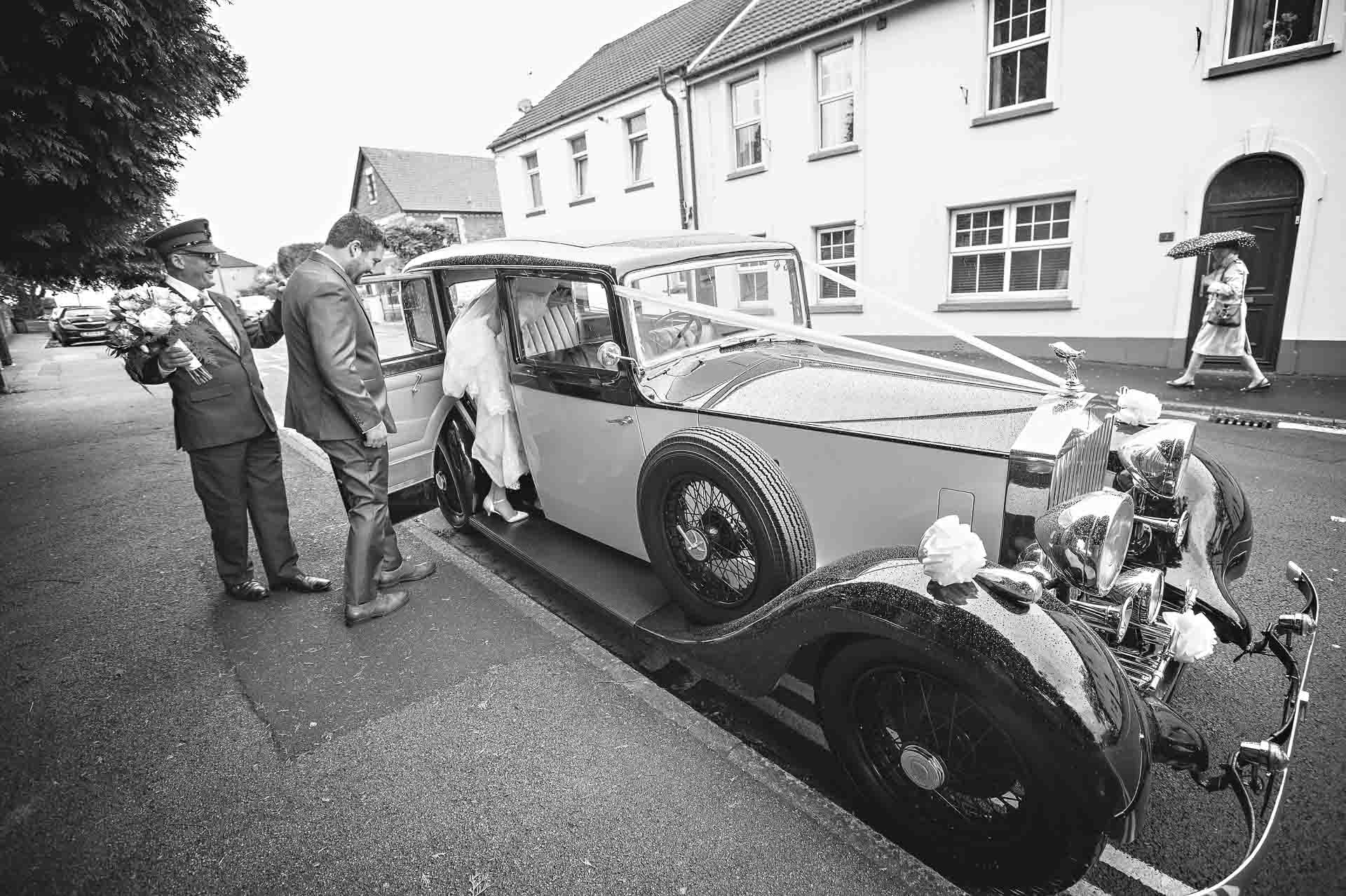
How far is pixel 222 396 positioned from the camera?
11.8ft

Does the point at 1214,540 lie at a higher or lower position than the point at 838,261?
Answer: lower

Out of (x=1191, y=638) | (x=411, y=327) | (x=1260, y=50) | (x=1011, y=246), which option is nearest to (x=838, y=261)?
(x=1011, y=246)

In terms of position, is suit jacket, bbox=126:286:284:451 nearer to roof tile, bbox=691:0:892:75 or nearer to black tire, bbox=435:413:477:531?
black tire, bbox=435:413:477:531

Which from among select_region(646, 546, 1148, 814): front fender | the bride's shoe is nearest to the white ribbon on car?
select_region(646, 546, 1148, 814): front fender

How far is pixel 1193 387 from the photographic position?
7.98 metres

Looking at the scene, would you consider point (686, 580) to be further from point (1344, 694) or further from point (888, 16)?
point (888, 16)

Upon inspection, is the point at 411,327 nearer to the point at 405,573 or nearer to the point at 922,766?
the point at 405,573

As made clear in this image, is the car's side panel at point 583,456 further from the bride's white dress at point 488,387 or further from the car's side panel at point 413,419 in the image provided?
the car's side panel at point 413,419

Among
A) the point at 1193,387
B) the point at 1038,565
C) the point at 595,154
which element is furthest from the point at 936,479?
the point at 595,154

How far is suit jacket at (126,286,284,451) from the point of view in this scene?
11.6ft

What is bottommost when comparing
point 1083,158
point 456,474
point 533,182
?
point 456,474

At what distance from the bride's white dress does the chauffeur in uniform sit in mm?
1020

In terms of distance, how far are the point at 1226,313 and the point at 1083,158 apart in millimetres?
3149

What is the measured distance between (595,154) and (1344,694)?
17487mm
